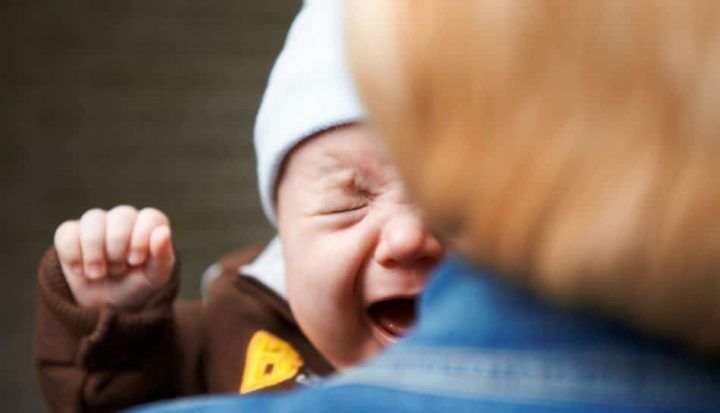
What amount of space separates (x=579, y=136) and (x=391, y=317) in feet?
1.50

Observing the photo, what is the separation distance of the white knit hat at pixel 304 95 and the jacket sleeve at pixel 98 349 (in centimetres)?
15

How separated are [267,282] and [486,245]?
608 millimetres

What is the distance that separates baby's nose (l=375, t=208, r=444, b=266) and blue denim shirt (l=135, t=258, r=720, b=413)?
31 centimetres

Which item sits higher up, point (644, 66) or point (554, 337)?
point (644, 66)

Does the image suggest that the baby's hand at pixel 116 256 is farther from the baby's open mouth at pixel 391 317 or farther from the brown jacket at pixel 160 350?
the baby's open mouth at pixel 391 317

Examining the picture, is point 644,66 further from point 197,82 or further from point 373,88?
point 197,82

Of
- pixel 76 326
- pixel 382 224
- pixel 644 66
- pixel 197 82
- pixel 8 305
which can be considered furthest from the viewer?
pixel 197 82

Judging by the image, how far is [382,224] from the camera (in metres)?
0.80

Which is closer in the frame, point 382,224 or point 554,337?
point 554,337

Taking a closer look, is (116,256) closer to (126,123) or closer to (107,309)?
(107,309)

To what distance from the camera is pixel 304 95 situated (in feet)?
2.74

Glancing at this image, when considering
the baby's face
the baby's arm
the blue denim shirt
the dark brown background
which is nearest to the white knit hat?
the baby's face

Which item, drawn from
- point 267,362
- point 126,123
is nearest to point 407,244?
point 267,362

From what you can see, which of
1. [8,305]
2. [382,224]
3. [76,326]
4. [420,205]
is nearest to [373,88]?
[420,205]
